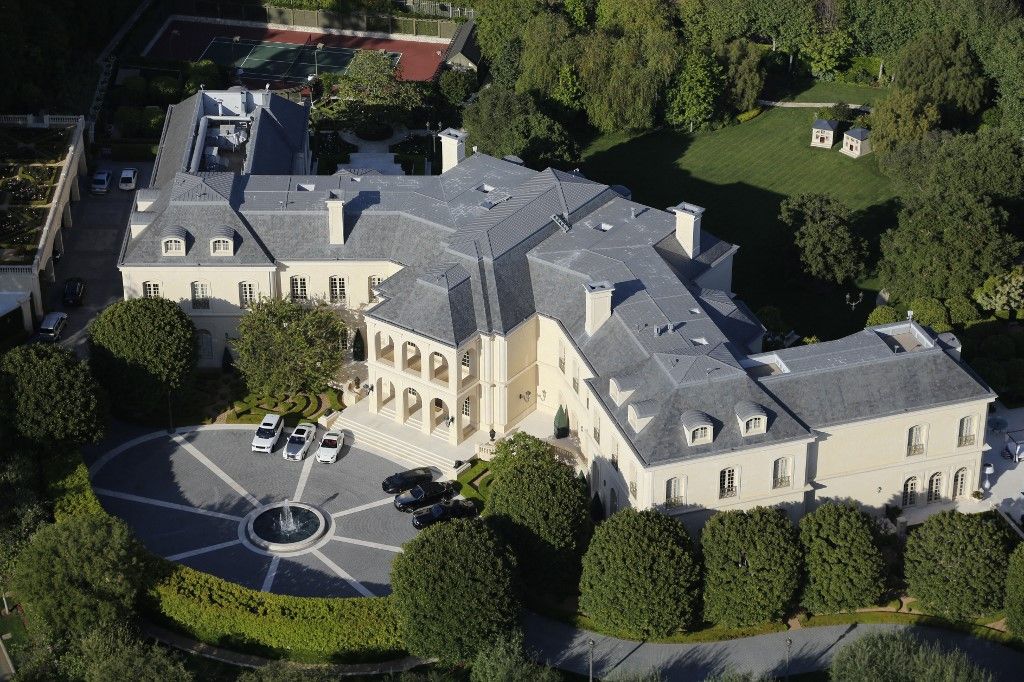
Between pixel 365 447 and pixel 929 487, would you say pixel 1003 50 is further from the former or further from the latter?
pixel 365 447

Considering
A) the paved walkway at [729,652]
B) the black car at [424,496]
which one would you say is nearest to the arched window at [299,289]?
the black car at [424,496]

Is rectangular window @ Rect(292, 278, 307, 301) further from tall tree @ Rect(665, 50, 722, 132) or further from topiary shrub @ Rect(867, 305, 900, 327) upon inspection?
tall tree @ Rect(665, 50, 722, 132)

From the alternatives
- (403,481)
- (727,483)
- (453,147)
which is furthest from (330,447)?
(453,147)

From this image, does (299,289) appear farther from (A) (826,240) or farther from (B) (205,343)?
(A) (826,240)

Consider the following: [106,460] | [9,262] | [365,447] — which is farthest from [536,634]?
[9,262]

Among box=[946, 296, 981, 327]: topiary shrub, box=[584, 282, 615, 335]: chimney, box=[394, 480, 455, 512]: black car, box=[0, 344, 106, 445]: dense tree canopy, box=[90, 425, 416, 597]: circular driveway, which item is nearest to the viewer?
box=[90, 425, 416, 597]: circular driveway

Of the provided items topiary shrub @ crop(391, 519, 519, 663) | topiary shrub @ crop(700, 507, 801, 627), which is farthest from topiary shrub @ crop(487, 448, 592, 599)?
topiary shrub @ crop(700, 507, 801, 627)
